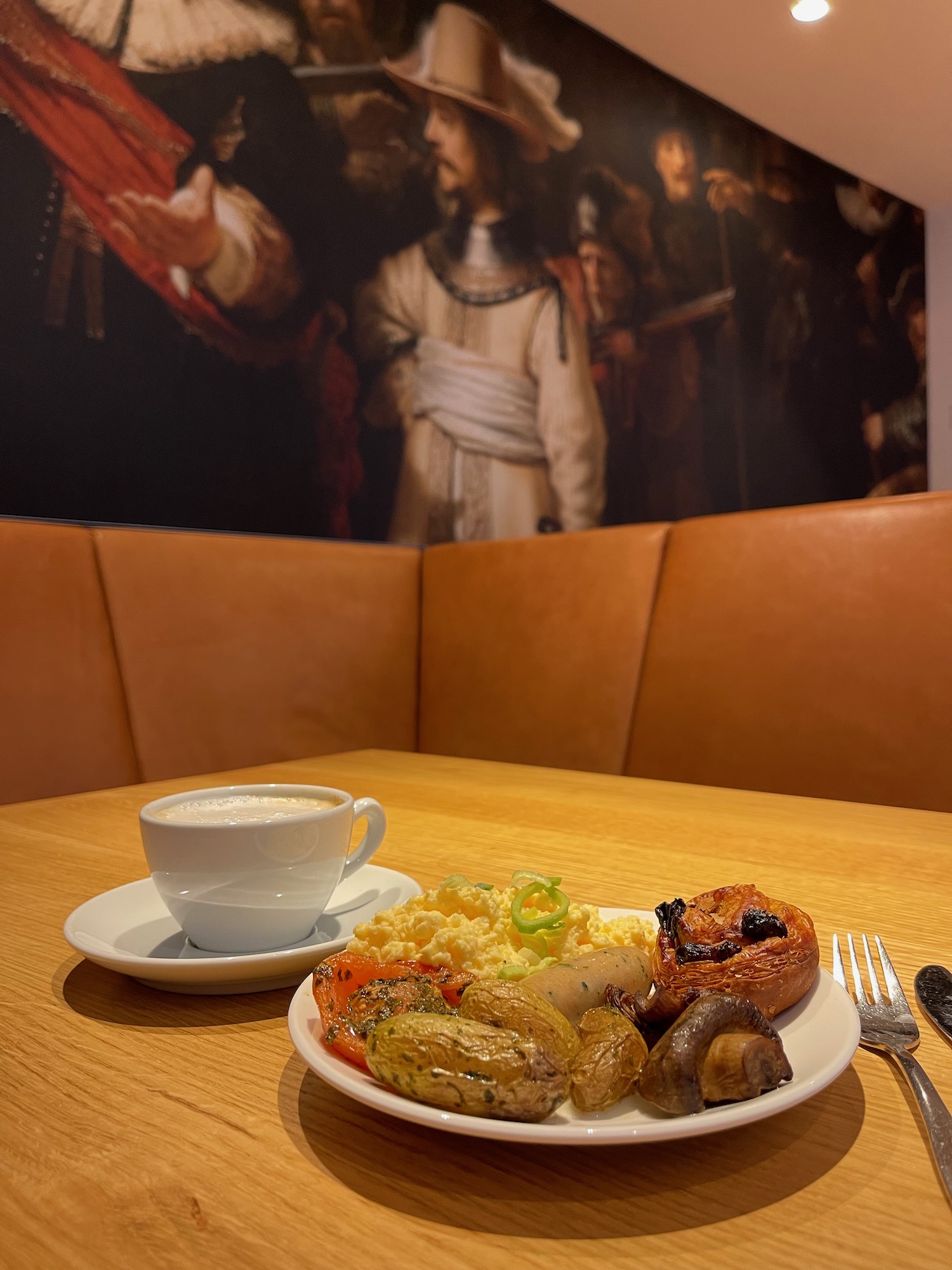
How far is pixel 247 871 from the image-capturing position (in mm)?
515

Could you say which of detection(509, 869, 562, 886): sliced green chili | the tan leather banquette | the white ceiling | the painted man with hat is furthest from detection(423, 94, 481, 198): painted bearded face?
detection(509, 869, 562, 886): sliced green chili

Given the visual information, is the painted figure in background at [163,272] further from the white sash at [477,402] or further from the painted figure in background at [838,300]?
the painted figure in background at [838,300]

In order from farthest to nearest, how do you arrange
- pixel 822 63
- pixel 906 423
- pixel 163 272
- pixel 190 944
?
pixel 906 423 < pixel 822 63 < pixel 163 272 < pixel 190 944

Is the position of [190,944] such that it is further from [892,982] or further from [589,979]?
[892,982]

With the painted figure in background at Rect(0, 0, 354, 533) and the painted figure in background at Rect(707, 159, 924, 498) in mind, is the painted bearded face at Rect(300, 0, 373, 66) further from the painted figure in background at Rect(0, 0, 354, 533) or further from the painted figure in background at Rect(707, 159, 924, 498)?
the painted figure in background at Rect(707, 159, 924, 498)

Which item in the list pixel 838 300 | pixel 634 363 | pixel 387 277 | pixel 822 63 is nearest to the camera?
pixel 387 277

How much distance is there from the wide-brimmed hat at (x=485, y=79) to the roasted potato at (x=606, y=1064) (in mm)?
3249

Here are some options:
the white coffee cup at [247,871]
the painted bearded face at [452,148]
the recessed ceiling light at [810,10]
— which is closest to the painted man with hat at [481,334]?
the painted bearded face at [452,148]

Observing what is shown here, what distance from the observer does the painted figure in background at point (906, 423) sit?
5.33 metres

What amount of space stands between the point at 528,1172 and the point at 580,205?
3772 mm

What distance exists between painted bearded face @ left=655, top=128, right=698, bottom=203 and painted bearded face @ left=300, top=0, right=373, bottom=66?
1.57 meters

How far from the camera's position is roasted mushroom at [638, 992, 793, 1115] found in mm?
326

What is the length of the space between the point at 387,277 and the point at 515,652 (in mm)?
1442

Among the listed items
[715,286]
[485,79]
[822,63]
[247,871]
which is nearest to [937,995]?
[247,871]
